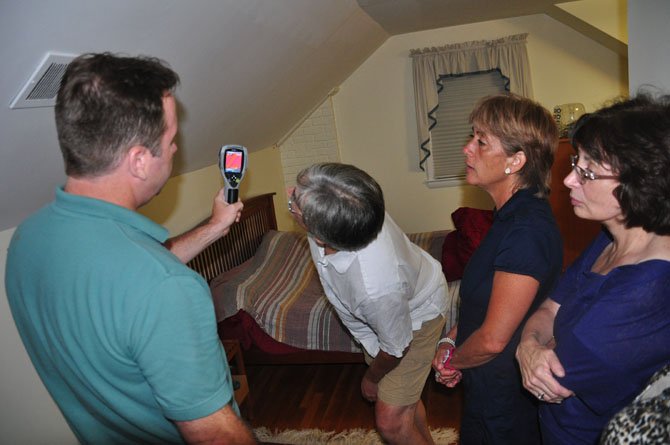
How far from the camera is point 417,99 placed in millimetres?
4961

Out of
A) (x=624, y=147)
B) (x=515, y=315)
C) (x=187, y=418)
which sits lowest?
(x=515, y=315)

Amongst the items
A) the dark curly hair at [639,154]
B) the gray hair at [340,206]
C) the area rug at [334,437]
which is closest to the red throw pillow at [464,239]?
the area rug at [334,437]

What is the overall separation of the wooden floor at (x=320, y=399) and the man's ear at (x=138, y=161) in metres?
2.09

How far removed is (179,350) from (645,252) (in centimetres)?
104

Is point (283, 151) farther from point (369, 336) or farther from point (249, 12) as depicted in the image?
point (369, 336)

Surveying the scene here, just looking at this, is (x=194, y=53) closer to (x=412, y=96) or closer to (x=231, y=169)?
(x=231, y=169)

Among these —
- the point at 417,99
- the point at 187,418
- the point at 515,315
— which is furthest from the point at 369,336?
the point at 417,99

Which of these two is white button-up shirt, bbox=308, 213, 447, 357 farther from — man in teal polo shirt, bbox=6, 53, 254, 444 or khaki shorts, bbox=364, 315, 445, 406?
man in teal polo shirt, bbox=6, 53, 254, 444

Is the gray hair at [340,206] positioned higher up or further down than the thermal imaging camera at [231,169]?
further down

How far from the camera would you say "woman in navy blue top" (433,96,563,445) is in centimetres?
140

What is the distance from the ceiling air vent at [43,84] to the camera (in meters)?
1.44

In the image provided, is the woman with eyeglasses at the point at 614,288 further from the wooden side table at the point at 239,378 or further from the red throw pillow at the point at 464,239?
the red throw pillow at the point at 464,239

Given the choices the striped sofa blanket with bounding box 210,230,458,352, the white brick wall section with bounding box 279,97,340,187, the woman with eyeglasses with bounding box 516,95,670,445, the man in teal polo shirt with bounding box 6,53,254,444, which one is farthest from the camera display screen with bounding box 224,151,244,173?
the white brick wall section with bounding box 279,97,340,187

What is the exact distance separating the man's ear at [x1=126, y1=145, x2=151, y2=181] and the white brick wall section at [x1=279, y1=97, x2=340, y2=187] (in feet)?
13.7
